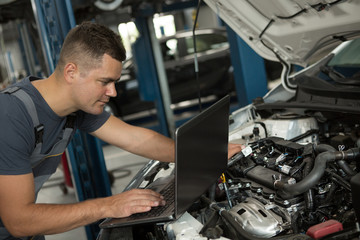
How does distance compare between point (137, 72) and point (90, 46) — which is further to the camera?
point (137, 72)

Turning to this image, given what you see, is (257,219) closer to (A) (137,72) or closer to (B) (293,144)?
(B) (293,144)

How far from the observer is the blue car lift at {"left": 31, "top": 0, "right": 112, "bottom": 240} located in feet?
8.79

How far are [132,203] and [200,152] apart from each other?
1.01ft

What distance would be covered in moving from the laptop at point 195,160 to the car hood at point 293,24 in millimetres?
716

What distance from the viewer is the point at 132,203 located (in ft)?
4.47

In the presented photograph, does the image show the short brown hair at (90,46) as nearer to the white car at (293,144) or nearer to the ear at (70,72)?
the ear at (70,72)

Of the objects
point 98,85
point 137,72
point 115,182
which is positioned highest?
point 98,85

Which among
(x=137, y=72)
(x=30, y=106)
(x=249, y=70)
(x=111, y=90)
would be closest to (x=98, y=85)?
(x=111, y=90)

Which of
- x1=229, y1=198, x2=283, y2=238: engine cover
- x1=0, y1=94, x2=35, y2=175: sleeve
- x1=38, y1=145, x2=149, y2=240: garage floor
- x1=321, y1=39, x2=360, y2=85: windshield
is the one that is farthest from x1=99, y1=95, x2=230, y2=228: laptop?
x1=38, y1=145, x2=149, y2=240: garage floor

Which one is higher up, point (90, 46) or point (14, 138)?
point (90, 46)

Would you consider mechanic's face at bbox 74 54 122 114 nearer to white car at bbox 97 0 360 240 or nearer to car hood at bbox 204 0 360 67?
white car at bbox 97 0 360 240

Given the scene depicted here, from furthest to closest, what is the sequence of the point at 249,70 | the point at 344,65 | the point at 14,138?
the point at 249,70, the point at 344,65, the point at 14,138

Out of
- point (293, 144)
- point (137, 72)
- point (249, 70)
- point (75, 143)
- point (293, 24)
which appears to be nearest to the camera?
point (293, 144)

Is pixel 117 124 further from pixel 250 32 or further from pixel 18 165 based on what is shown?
pixel 250 32
